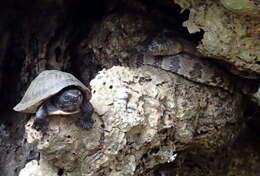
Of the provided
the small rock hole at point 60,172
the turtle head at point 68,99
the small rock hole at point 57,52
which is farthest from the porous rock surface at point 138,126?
the small rock hole at point 57,52

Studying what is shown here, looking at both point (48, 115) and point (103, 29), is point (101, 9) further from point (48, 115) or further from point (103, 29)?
point (48, 115)

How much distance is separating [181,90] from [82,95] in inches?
32.6

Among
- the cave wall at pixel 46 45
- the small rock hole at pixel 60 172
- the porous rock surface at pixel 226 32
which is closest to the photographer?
the small rock hole at pixel 60 172

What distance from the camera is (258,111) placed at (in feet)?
10.6

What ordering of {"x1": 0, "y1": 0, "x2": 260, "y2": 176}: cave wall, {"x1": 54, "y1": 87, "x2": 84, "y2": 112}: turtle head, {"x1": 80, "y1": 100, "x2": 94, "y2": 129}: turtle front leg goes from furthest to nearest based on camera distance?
{"x1": 0, "y1": 0, "x2": 260, "y2": 176}: cave wall
{"x1": 80, "y1": 100, "x2": 94, "y2": 129}: turtle front leg
{"x1": 54, "y1": 87, "x2": 84, "y2": 112}: turtle head

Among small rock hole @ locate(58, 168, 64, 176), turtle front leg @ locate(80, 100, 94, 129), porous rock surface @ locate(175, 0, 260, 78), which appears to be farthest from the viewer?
porous rock surface @ locate(175, 0, 260, 78)

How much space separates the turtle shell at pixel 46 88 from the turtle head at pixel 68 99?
0.04m

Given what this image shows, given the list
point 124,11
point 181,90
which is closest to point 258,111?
point 181,90

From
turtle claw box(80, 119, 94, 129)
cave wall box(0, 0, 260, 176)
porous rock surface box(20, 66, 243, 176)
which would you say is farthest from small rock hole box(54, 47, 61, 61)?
turtle claw box(80, 119, 94, 129)

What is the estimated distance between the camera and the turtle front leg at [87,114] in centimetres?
216

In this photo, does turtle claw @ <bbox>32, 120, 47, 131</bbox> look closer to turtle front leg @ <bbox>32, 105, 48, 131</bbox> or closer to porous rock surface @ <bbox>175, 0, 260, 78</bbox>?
turtle front leg @ <bbox>32, 105, 48, 131</bbox>

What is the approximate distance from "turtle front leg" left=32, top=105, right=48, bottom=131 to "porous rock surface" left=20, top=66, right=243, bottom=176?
45 millimetres

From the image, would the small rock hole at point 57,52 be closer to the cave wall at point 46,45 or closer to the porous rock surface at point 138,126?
the cave wall at point 46,45

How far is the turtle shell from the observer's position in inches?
80.7
